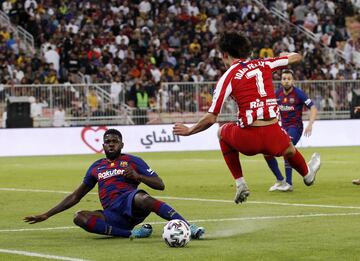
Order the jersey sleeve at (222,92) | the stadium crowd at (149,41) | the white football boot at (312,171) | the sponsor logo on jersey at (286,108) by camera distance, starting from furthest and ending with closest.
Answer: the stadium crowd at (149,41) < the sponsor logo on jersey at (286,108) < the white football boot at (312,171) < the jersey sleeve at (222,92)

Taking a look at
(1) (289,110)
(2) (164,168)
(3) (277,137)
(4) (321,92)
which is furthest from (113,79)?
(3) (277,137)

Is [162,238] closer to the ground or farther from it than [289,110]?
closer to the ground

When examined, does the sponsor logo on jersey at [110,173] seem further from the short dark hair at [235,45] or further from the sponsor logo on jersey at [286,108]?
the sponsor logo on jersey at [286,108]

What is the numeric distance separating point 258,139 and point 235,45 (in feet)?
4.05

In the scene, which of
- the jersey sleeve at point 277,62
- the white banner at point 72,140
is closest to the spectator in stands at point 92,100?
the white banner at point 72,140

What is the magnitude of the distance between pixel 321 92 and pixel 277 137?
2602cm

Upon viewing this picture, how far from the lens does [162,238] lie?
12273 millimetres

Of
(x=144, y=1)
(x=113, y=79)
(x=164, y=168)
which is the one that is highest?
(x=144, y=1)

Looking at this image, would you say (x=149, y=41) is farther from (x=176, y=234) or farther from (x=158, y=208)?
→ (x=176, y=234)

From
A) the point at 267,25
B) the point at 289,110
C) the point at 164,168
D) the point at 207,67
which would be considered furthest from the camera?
the point at 267,25

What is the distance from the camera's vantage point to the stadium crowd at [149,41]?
38.8 m

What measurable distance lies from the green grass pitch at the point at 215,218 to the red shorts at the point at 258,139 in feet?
3.23

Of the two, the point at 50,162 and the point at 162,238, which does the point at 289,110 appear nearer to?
the point at 162,238

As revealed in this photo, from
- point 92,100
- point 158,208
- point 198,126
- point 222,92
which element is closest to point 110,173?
point 158,208
